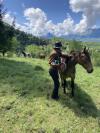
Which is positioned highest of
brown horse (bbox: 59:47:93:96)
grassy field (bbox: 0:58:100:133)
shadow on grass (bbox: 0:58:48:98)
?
brown horse (bbox: 59:47:93:96)

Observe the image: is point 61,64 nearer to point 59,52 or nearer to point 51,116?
point 59,52

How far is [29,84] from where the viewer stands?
17.2m

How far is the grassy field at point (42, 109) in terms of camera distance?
40.6 ft

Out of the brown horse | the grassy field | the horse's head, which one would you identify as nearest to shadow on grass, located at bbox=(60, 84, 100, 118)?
the grassy field

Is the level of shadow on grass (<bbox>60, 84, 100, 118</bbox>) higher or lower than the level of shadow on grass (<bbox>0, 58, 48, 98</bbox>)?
lower

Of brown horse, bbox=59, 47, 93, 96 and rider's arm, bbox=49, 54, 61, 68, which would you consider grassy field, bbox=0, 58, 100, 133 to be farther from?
rider's arm, bbox=49, 54, 61, 68

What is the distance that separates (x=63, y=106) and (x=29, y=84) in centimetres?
368

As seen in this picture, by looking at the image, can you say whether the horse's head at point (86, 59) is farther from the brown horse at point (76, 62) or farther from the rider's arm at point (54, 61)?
the rider's arm at point (54, 61)

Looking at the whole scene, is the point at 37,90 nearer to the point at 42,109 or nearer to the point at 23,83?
the point at 23,83

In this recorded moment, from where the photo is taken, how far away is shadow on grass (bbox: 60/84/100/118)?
14.0 m

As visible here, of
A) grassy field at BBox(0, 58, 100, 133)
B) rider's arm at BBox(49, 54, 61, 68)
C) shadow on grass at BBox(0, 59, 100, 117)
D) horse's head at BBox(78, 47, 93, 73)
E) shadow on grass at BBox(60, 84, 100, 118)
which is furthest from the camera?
horse's head at BBox(78, 47, 93, 73)

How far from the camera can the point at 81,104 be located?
1512 centimetres

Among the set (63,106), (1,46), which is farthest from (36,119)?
(1,46)

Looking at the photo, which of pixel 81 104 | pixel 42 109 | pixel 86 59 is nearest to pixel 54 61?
pixel 86 59
